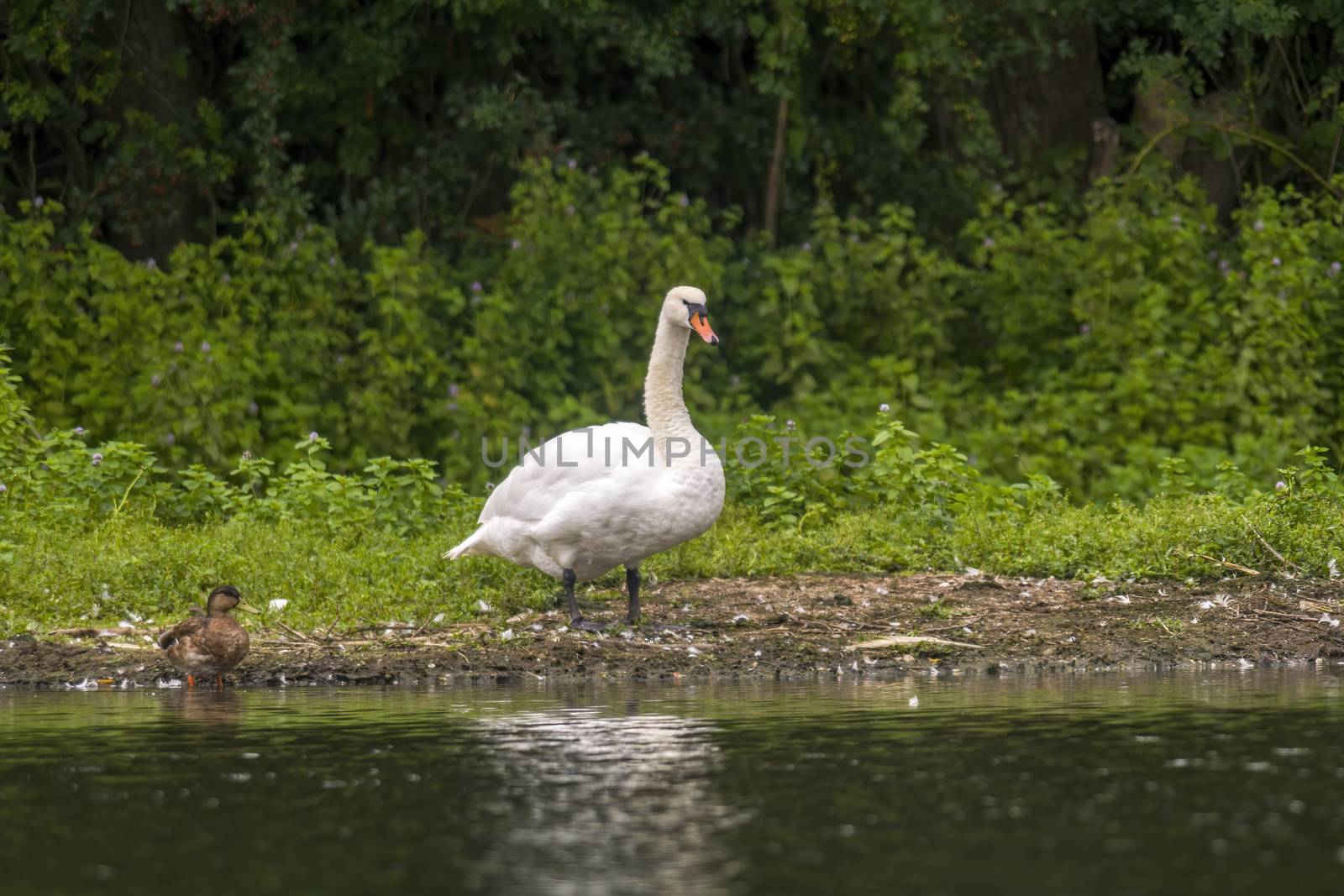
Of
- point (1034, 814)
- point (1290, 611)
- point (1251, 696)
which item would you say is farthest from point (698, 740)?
point (1290, 611)

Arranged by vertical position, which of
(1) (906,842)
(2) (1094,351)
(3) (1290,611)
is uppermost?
A: (2) (1094,351)

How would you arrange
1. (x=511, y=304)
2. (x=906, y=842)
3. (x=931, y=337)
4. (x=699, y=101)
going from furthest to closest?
(x=699, y=101) < (x=931, y=337) < (x=511, y=304) < (x=906, y=842)

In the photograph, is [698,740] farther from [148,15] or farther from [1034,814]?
[148,15]

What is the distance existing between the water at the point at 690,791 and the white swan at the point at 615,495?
1509 millimetres

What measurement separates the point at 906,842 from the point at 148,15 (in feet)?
50.1

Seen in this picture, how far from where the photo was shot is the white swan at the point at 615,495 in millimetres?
10469

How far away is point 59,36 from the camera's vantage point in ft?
57.8

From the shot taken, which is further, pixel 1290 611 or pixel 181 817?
pixel 1290 611

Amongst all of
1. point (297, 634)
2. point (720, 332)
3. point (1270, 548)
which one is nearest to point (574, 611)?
point (297, 634)

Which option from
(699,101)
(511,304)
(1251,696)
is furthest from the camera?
(699,101)

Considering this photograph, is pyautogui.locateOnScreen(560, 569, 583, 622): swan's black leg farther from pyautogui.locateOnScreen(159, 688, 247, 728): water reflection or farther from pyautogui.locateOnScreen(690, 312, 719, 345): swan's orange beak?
pyautogui.locateOnScreen(159, 688, 247, 728): water reflection

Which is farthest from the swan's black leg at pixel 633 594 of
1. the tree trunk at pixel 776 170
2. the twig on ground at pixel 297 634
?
the tree trunk at pixel 776 170

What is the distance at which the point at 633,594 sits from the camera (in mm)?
11008

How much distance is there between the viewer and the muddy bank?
9.88m
